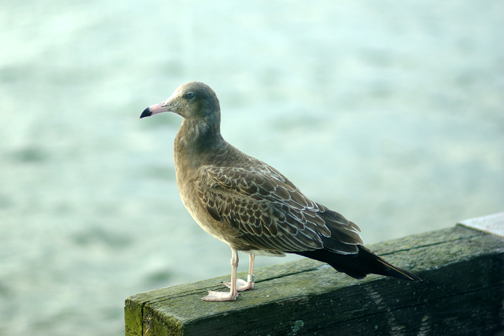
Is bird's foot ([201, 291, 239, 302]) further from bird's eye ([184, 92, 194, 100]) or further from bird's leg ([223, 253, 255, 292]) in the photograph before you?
bird's eye ([184, 92, 194, 100])

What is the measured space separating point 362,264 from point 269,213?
0.55m

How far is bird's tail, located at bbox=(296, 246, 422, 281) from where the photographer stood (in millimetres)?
2705

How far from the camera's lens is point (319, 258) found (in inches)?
114

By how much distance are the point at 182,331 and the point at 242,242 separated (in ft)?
2.20

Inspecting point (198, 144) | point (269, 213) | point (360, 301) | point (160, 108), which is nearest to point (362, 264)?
point (360, 301)

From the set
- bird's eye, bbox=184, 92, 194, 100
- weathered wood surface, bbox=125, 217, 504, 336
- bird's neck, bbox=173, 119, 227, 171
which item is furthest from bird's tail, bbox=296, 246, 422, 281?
bird's eye, bbox=184, 92, 194, 100

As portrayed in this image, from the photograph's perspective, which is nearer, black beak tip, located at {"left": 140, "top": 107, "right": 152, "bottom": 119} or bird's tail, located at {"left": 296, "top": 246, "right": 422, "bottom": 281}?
bird's tail, located at {"left": 296, "top": 246, "right": 422, "bottom": 281}

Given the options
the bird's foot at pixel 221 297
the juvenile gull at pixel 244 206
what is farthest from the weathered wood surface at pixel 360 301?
the juvenile gull at pixel 244 206

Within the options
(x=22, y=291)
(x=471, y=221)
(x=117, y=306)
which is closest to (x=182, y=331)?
(x=471, y=221)

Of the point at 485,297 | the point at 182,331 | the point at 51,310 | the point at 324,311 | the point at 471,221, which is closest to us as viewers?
the point at 182,331

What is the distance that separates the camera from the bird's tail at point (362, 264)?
2705 mm

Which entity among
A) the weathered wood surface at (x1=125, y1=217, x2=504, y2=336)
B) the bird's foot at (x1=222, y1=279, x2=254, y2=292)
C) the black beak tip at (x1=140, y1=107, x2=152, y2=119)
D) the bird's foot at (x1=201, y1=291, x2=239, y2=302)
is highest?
the black beak tip at (x1=140, y1=107, x2=152, y2=119)

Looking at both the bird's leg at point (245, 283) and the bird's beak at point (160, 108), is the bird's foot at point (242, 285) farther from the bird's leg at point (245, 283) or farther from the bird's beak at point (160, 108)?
the bird's beak at point (160, 108)

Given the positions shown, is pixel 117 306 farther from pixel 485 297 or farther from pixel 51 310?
pixel 485 297
